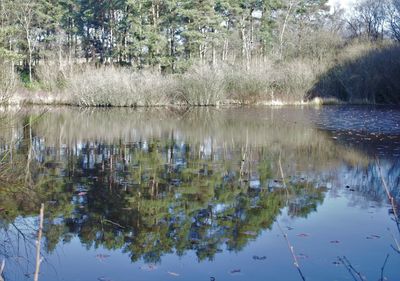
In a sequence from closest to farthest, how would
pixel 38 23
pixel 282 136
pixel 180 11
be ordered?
pixel 282 136, pixel 180 11, pixel 38 23

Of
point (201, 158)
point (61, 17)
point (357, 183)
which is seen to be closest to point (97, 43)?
point (61, 17)

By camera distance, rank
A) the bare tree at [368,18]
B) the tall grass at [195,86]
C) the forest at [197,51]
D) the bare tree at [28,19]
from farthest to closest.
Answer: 1. the bare tree at [368,18]
2. the bare tree at [28,19]
3. the forest at [197,51]
4. the tall grass at [195,86]

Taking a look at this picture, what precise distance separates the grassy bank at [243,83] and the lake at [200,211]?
17858mm

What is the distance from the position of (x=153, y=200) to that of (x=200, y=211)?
34.9 inches

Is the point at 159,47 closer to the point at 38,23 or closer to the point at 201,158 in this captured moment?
the point at 38,23

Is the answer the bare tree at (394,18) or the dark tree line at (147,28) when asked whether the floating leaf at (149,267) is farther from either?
the bare tree at (394,18)

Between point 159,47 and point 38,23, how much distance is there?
1338 centimetres

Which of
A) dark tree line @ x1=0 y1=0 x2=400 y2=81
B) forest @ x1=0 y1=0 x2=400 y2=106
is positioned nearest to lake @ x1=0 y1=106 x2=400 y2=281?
forest @ x1=0 y1=0 x2=400 y2=106

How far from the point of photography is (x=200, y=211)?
23.4 ft

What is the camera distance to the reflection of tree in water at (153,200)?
19.7 ft

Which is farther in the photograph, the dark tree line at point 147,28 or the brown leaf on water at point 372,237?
the dark tree line at point 147,28

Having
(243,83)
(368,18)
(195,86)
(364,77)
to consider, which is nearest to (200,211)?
(195,86)

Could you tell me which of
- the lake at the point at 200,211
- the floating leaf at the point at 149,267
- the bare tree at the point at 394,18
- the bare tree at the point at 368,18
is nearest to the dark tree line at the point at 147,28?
the bare tree at the point at 368,18

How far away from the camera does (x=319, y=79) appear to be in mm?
35250
